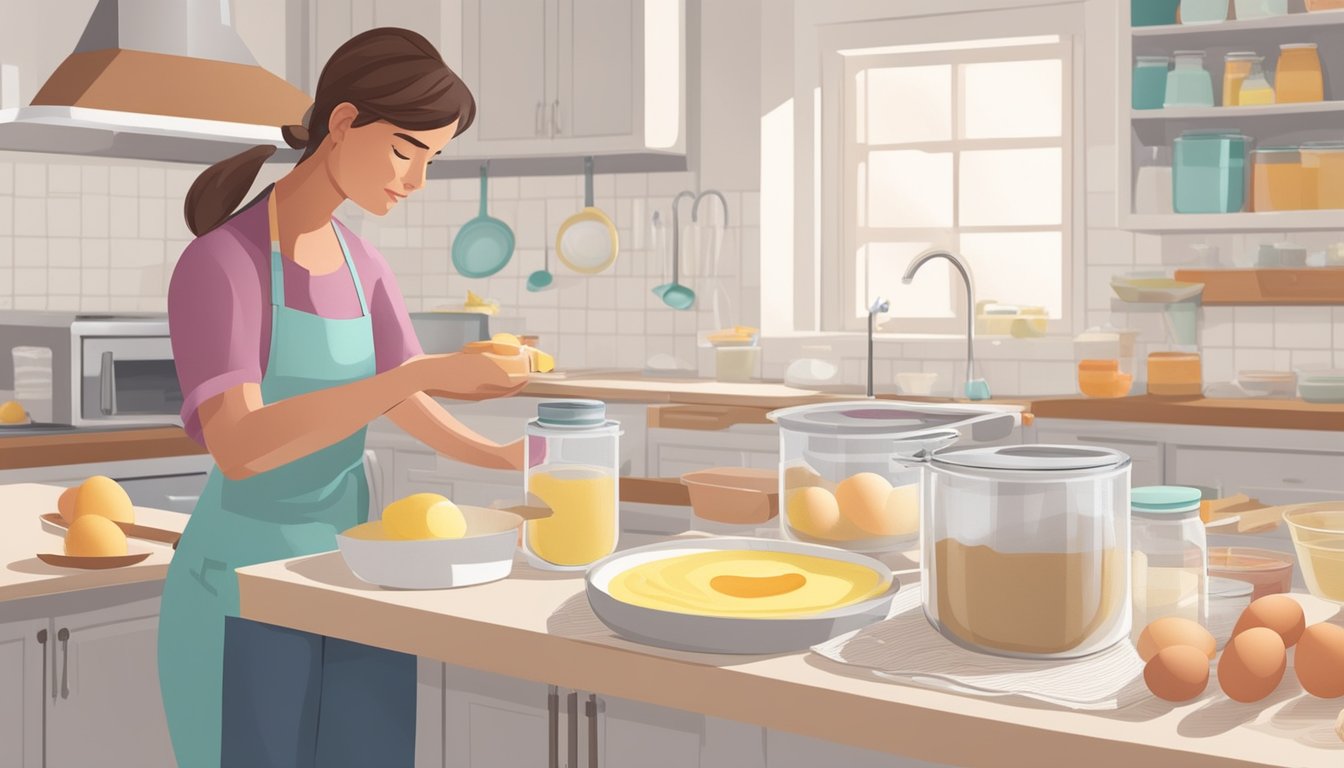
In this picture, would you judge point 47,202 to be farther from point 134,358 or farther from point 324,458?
point 324,458

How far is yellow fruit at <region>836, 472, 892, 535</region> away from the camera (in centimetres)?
168

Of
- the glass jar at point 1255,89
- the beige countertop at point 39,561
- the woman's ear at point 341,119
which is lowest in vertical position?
the beige countertop at point 39,561

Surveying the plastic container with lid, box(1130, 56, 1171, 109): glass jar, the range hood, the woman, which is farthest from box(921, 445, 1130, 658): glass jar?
box(1130, 56, 1171, 109): glass jar

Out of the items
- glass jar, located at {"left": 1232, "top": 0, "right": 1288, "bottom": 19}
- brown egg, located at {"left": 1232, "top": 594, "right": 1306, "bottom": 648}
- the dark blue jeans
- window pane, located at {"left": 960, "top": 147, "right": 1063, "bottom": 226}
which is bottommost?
the dark blue jeans

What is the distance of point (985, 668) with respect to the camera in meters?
1.24

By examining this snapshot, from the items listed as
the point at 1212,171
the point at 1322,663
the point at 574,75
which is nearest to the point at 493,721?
the point at 1322,663

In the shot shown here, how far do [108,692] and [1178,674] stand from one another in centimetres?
185

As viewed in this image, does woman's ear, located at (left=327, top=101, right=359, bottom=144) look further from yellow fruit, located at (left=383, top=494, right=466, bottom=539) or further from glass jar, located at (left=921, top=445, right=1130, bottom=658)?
glass jar, located at (left=921, top=445, right=1130, bottom=658)

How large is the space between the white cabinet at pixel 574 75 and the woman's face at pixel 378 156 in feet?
9.89

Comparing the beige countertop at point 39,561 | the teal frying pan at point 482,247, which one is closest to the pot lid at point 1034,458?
the beige countertop at point 39,561

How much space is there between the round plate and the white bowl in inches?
28.2

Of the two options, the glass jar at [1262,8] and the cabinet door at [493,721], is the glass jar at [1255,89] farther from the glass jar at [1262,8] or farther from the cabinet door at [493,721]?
the cabinet door at [493,721]

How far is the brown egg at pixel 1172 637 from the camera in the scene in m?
1.21

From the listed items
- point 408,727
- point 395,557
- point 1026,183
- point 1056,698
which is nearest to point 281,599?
point 395,557
